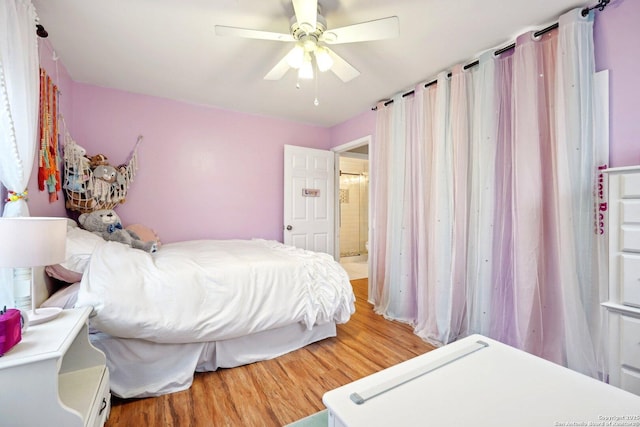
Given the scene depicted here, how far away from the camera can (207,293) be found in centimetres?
180

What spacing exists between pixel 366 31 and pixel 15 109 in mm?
1889

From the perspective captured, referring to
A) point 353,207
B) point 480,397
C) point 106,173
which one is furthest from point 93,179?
point 353,207

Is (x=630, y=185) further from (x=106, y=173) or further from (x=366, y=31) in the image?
(x=106, y=173)

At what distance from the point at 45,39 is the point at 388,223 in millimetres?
3295

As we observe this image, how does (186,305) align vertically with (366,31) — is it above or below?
below

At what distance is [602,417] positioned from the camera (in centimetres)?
62

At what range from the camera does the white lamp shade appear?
105 centimetres

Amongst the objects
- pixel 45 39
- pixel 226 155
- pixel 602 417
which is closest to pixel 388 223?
pixel 226 155

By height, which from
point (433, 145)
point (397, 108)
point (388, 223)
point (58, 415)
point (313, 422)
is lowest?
point (313, 422)

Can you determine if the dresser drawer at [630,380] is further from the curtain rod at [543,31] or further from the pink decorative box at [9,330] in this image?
the pink decorative box at [9,330]

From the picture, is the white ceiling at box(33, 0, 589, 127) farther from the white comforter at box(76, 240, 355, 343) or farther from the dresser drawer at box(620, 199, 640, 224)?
the white comforter at box(76, 240, 355, 343)

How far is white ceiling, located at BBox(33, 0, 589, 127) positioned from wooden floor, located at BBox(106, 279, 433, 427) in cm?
242

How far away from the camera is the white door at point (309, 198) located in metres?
3.72

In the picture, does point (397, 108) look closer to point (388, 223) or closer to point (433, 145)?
point (433, 145)
